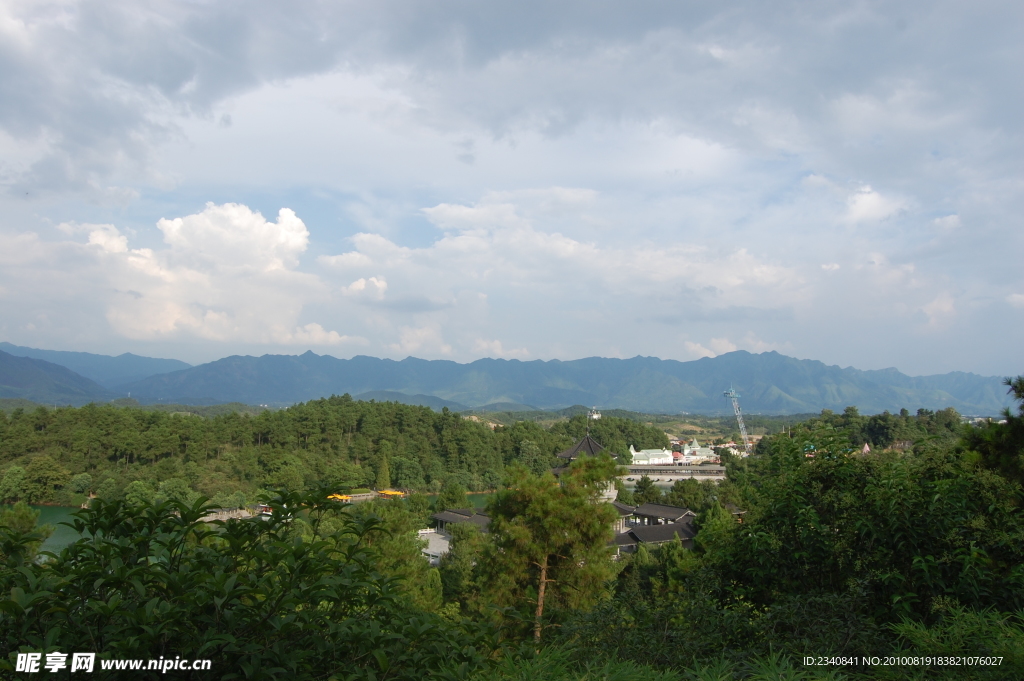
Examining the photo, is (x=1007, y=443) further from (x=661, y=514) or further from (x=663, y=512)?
(x=663, y=512)

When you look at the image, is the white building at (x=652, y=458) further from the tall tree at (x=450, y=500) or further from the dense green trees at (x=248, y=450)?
the tall tree at (x=450, y=500)

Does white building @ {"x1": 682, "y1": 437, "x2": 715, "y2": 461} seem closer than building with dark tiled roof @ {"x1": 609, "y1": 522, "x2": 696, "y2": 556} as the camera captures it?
No

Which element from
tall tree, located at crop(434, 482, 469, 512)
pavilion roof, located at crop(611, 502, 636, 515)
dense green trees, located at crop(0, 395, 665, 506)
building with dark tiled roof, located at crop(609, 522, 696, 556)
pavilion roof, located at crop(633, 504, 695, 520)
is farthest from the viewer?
dense green trees, located at crop(0, 395, 665, 506)

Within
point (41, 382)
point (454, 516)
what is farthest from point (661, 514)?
point (41, 382)

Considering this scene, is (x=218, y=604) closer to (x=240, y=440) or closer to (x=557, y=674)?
(x=557, y=674)

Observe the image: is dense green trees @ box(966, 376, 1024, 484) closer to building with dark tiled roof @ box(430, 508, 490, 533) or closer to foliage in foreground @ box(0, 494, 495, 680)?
foliage in foreground @ box(0, 494, 495, 680)

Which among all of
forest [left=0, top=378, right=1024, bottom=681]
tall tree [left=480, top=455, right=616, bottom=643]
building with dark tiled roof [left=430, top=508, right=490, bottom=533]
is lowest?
building with dark tiled roof [left=430, top=508, right=490, bottom=533]

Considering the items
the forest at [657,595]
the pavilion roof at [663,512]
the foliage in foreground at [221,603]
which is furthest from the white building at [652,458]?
the foliage in foreground at [221,603]

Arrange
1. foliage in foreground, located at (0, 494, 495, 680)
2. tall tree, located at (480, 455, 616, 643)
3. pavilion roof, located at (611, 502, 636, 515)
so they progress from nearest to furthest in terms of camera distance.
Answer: foliage in foreground, located at (0, 494, 495, 680) → tall tree, located at (480, 455, 616, 643) → pavilion roof, located at (611, 502, 636, 515)

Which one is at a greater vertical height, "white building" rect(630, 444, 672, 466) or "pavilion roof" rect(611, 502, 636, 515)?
"pavilion roof" rect(611, 502, 636, 515)

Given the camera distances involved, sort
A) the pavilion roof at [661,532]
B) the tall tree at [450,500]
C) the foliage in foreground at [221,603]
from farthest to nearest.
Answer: the tall tree at [450,500] → the pavilion roof at [661,532] → the foliage in foreground at [221,603]

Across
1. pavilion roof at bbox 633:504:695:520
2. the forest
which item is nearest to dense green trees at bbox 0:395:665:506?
pavilion roof at bbox 633:504:695:520

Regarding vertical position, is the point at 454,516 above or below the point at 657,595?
below

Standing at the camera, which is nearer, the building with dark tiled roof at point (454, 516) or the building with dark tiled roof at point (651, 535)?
the building with dark tiled roof at point (651, 535)
